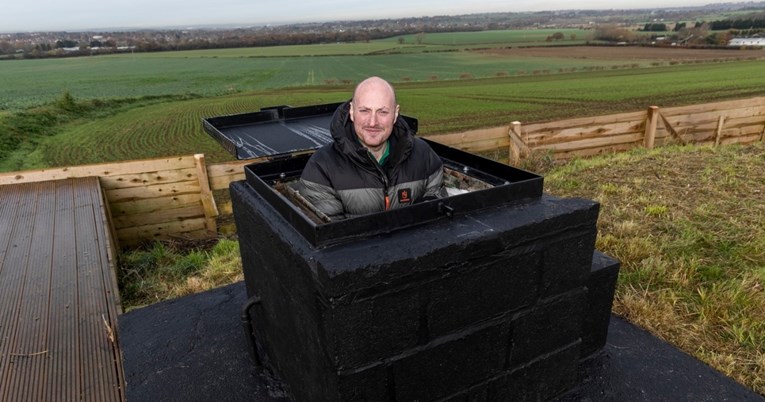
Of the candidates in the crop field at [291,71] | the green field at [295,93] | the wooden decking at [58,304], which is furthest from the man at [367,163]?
the crop field at [291,71]

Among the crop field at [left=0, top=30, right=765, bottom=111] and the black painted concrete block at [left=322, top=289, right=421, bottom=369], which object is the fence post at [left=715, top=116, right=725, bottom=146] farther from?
the crop field at [left=0, top=30, right=765, bottom=111]

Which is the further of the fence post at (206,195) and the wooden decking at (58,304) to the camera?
the fence post at (206,195)

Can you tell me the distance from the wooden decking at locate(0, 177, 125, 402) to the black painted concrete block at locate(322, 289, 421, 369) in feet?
6.71

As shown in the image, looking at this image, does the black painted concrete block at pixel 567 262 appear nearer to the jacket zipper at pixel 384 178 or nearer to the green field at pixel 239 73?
the jacket zipper at pixel 384 178

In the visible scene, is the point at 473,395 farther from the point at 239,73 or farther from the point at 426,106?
the point at 239,73

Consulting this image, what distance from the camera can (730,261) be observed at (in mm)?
4348

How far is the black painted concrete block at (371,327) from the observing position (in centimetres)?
175

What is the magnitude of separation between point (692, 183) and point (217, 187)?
7.43 m

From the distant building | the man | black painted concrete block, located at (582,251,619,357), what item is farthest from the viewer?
the distant building

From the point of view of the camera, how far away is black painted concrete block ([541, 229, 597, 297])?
87.0 inches

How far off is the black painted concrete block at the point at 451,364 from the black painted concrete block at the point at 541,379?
13cm

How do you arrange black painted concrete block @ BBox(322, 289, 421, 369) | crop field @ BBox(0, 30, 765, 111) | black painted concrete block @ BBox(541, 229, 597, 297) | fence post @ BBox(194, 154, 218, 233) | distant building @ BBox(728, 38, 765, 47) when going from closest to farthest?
1. black painted concrete block @ BBox(322, 289, 421, 369)
2. black painted concrete block @ BBox(541, 229, 597, 297)
3. fence post @ BBox(194, 154, 218, 233)
4. crop field @ BBox(0, 30, 765, 111)
5. distant building @ BBox(728, 38, 765, 47)

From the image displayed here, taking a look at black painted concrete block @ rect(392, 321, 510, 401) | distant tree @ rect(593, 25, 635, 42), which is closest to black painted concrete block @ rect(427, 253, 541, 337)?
black painted concrete block @ rect(392, 321, 510, 401)

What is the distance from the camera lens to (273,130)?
4098 millimetres
